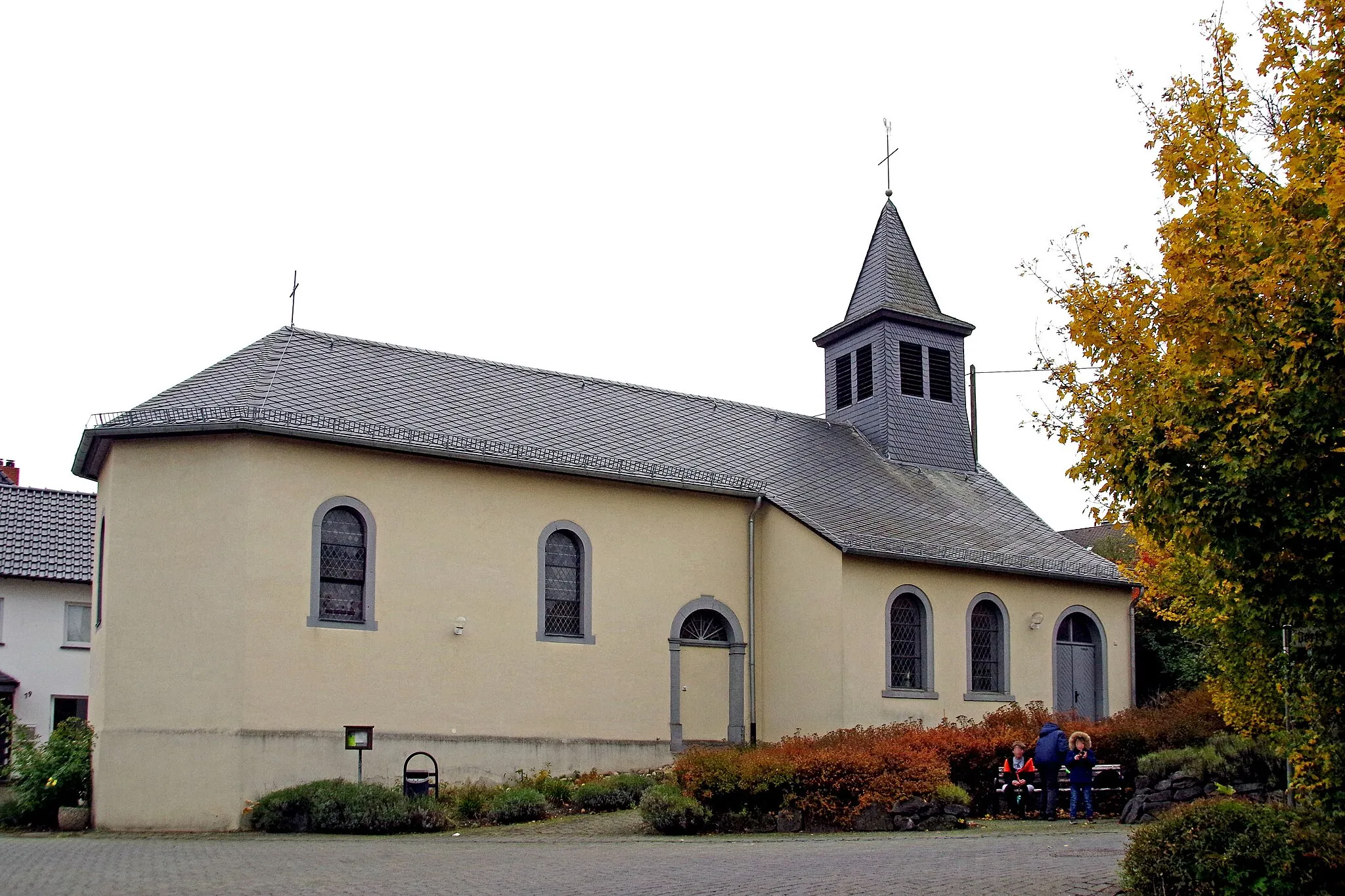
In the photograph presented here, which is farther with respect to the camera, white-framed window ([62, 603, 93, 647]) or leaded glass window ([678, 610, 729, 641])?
white-framed window ([62, 603, 93, 647])

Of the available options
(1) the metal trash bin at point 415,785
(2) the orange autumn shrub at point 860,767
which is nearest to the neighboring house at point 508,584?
(1) the metal trash bin at point 415,785

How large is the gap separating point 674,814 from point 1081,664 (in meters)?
A: 13.5

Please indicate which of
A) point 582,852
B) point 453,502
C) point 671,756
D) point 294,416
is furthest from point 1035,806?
point 294,416

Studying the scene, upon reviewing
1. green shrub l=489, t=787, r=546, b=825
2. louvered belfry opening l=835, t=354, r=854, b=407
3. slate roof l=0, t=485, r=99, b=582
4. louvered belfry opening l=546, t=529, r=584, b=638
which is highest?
louvered belfry opening l=835, t=354, r=854, b=407

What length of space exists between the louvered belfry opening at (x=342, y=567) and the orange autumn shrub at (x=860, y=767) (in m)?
5.77

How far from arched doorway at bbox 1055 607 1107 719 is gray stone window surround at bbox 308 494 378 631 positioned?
13.5m

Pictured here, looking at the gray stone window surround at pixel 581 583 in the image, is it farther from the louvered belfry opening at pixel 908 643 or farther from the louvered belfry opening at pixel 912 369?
the louvered belfry opening at pixel 912 369

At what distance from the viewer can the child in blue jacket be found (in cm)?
1745

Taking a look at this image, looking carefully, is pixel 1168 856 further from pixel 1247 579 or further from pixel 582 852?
pixel 582 852

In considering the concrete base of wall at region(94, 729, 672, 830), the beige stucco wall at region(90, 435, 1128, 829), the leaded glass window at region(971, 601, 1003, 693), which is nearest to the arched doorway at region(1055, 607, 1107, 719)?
the beige stucco wall at region(90, 435, 1128, 829)

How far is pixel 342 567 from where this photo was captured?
65.2 feet

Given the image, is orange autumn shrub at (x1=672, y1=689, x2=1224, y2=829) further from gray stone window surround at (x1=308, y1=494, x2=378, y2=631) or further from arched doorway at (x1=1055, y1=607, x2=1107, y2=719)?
arched doorway at (x1=1055, y1=607, x2=1107, y2=719)

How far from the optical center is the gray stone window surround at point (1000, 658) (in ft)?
80.2

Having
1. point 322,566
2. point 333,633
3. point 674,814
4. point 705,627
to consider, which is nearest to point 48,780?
point 333,633
